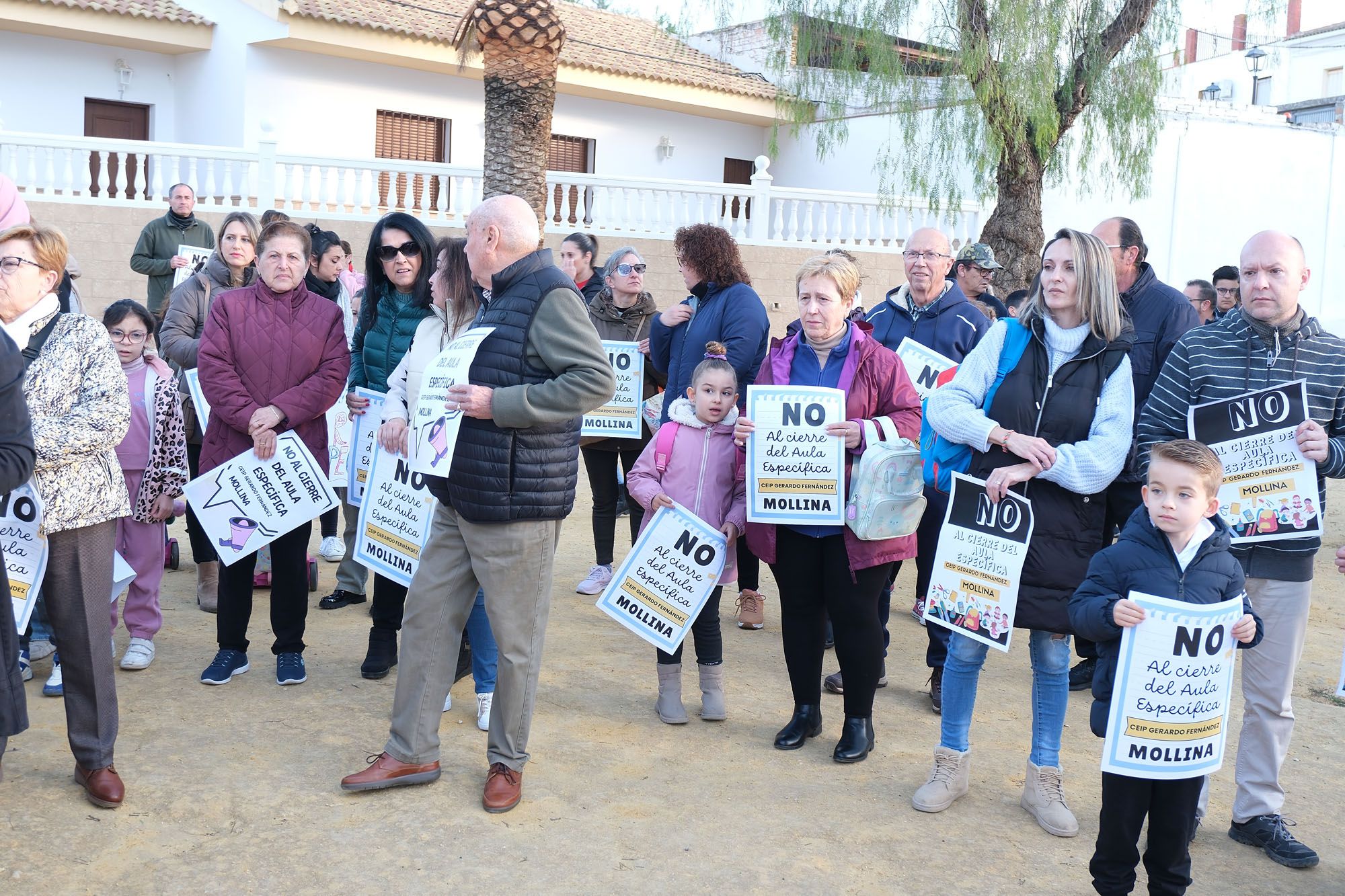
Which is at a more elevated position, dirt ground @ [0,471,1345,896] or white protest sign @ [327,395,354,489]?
white protest sign @ [327,395,354,489]

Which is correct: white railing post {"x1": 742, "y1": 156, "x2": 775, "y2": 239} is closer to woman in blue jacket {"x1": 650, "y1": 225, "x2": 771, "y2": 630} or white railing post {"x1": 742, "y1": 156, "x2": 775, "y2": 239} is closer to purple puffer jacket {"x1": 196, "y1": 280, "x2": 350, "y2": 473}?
woman in blue jacket {"x1": 650, "y1": 225, "x2": 771, "y2": 630}

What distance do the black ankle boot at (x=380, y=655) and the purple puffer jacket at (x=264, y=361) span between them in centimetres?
96

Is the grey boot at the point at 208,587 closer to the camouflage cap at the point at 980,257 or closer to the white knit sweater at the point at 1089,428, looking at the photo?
the white knit sweater at the point at 1089,428

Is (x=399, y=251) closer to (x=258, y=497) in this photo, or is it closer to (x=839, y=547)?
(x=258, y=497)

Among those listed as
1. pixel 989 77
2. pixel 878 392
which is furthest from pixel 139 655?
pixel 989 77

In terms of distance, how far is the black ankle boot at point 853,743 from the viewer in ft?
15.8

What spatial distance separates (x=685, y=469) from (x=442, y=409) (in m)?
1.36

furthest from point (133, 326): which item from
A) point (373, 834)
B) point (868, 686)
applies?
point (868, 686)

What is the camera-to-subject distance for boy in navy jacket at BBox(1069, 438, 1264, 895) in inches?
136

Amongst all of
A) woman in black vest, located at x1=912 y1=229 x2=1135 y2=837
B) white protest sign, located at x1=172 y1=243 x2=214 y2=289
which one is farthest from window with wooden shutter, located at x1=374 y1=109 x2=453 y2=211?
woman in black vest, located at x1=912 y1=229 x2=1135 y2=837

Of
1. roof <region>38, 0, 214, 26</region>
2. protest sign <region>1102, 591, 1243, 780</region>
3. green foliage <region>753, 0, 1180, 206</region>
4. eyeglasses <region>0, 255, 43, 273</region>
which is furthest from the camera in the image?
roof <region>38, 0, 214, 26</region>

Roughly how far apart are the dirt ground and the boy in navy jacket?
0.37 m

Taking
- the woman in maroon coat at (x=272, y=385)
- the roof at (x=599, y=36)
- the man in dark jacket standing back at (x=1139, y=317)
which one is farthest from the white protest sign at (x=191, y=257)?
the roof at (x=599, y=36)

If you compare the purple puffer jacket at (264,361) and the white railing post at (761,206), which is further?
the white railing post at (761,206)
